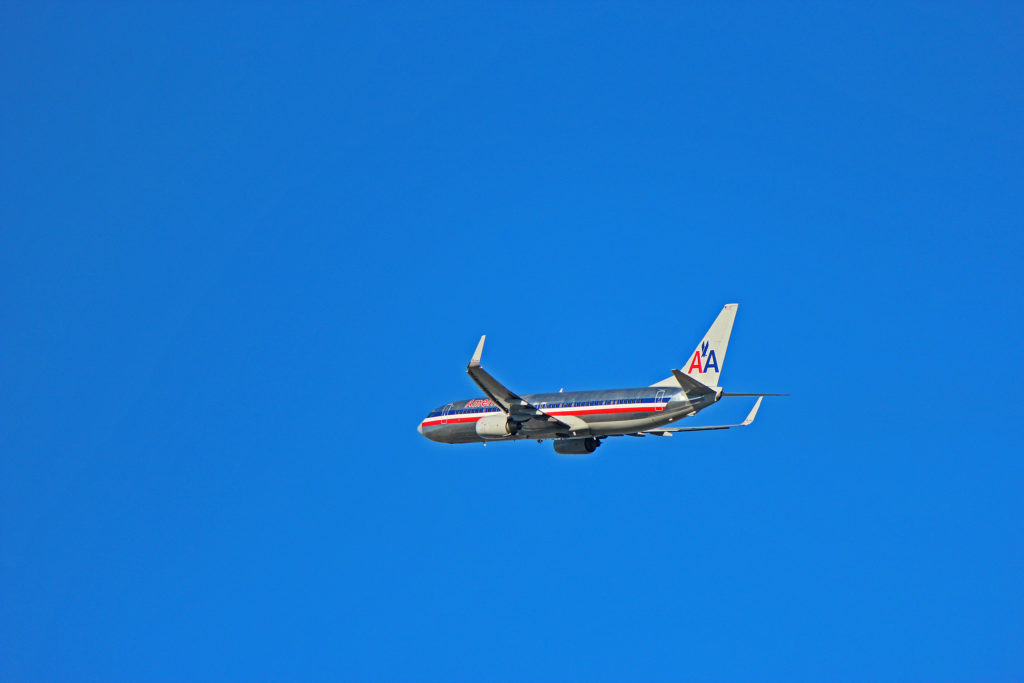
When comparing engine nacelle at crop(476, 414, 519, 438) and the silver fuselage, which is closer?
the silver fuselage

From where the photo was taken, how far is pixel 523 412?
84125 mm

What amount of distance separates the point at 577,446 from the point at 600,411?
4869mm

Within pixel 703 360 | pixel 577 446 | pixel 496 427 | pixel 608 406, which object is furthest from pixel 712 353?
pixel 496 427

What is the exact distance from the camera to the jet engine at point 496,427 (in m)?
85.5

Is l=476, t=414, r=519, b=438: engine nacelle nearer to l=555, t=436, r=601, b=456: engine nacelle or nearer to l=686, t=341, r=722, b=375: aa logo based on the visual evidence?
l=555, t=436, r=601, b=456: engine nacelle

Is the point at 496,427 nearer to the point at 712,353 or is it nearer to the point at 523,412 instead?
the point at 523,412

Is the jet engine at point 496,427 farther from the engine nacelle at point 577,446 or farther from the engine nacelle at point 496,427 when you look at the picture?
the engine nacelle at point 577,446

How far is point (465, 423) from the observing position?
299 ft

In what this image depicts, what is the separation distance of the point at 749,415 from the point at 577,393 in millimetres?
10936

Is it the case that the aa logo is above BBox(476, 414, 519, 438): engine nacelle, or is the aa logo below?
above

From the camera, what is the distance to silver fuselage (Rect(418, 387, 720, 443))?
8044 centimetres

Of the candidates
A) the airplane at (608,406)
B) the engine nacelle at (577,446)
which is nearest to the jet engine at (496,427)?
the airplane at (608,406)

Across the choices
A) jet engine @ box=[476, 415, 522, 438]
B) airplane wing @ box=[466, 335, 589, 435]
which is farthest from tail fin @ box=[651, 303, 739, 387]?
jet engine @ box=[476, 415, 522, 438]

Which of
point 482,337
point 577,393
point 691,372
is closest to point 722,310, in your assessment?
point 691,372
